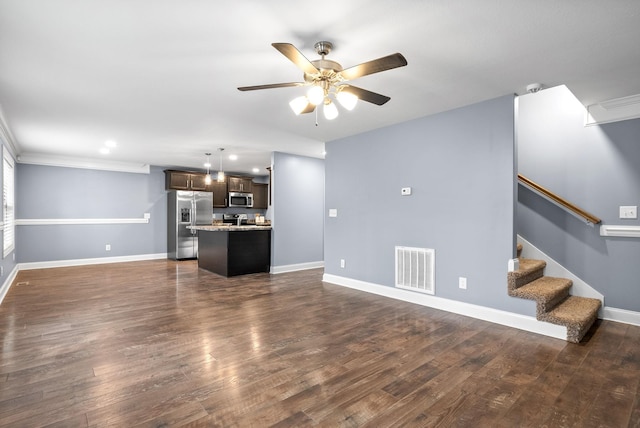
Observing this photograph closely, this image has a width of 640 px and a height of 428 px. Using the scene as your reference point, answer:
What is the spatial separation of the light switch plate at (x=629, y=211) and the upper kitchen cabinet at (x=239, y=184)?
307 inches

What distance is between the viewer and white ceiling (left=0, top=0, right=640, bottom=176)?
194 cm

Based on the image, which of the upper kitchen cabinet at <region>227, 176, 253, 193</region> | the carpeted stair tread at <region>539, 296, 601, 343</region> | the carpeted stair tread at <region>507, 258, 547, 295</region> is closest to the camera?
the carpeted stair tread at <region>539, 296, 601, 343</region>

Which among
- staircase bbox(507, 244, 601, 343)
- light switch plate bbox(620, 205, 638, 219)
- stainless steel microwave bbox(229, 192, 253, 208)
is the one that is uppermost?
stainless steel microwave bbox(229, 192, 253, 208)

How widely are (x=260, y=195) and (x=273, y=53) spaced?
7230 mm

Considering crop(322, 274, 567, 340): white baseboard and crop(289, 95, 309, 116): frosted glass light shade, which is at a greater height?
crop(289, 95, 309, 116): frosted glass light shade

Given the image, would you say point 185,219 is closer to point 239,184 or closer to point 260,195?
point 239,184

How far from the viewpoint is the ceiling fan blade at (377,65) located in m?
1.90

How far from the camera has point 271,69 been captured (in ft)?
8.85

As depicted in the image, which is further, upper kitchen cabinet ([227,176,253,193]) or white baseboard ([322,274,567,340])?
upper kitchen cabinet ([227,176,253,193])

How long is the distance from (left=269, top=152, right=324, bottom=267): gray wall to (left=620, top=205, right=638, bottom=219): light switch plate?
469 cm

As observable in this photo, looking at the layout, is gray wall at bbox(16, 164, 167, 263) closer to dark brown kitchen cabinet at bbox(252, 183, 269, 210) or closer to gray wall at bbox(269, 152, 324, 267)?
dark brown kitchen cabinet at bbox(252, 183, 269, 210)

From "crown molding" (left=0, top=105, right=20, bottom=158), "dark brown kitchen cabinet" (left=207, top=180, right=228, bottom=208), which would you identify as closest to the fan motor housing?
"crown molding" (left=0, top=105, right=20, bottom=158)

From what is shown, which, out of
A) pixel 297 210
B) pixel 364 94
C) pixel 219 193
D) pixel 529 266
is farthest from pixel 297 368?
pixel 219 193

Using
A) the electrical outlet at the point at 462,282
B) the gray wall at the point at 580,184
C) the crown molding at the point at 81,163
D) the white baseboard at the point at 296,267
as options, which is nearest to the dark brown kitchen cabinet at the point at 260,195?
the crown molding at the point at 81,163
